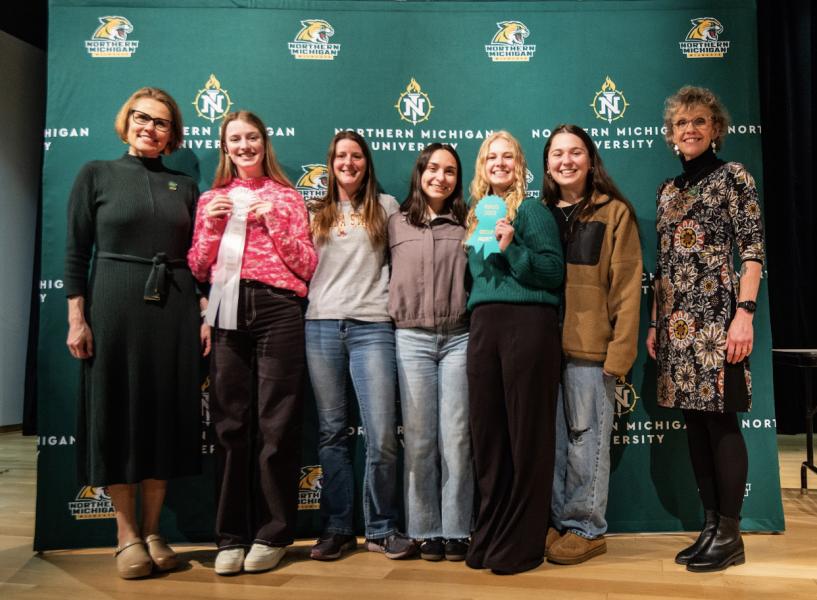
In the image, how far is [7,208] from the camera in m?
6.12

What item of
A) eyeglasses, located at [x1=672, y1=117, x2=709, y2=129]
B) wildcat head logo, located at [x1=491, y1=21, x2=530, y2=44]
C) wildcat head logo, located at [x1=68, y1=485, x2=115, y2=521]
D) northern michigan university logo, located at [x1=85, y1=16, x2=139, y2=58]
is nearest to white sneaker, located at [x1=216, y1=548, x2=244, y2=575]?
wildcat head logo, located at [x1=68, y1=485, x2=115, y2=521]

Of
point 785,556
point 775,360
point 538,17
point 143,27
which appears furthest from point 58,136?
point 775,360

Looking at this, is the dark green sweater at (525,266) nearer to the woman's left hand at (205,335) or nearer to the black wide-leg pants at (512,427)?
the black wide-leg pants at (512,427)

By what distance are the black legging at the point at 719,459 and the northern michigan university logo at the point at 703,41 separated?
177cm

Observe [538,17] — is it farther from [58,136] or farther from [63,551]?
[63,551]

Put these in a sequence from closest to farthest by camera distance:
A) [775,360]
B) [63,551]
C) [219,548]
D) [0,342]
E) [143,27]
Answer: [219,548] → [63,551] → [143,27] → [775,360] → [0,342]

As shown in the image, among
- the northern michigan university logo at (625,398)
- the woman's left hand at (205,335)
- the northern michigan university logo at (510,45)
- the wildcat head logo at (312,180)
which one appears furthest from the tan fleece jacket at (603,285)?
the woman's left hand at (205,335)

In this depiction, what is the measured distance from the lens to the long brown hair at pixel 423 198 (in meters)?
2.68

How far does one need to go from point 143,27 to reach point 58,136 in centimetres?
65

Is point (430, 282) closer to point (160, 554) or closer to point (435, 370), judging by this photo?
point (435, 370)

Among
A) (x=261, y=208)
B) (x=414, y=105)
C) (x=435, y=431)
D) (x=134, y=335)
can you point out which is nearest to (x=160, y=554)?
(x=134, y=335)

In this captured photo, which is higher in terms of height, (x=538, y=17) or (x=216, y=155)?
(x=538, y=17)

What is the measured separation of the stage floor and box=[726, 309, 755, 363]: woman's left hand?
82cm

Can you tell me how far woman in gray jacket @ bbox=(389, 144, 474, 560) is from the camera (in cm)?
258
